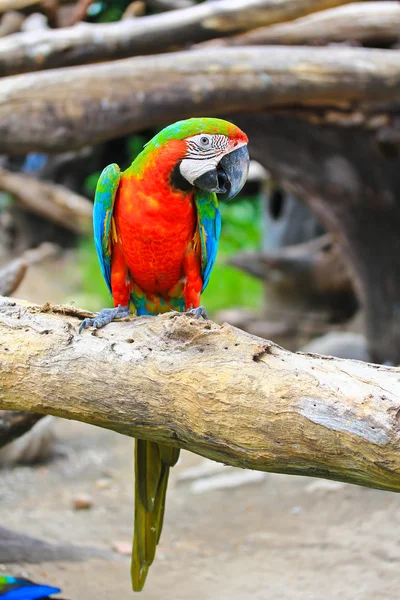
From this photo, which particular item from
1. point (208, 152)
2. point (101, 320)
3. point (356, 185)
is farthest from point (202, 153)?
point (356, 185)

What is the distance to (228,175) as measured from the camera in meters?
1.81

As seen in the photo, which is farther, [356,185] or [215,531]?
[356,185]

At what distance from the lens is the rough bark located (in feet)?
11.5

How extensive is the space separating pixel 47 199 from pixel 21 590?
500cm

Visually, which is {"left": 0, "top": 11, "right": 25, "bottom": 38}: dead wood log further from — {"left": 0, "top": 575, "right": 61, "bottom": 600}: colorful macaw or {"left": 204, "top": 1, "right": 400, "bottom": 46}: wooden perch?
{"left": 0, "top": 575, "right": 61, "bottom": 600}: colorful macaw

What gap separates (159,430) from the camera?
1374mm

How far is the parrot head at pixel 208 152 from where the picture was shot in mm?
1757

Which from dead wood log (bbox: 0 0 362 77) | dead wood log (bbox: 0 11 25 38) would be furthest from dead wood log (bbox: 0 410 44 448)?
dead wood log (bbox: 0 11 25 38)

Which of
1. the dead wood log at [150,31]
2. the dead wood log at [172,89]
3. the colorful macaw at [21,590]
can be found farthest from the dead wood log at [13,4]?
the colorful macaw at [21,590]

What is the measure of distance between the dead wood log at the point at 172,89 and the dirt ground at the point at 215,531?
5.23ft

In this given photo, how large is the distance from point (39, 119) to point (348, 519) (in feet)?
6.85

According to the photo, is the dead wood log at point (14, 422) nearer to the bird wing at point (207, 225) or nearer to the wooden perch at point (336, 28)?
the bird wing at point (207, 225)

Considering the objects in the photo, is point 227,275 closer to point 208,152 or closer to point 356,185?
point 356,185

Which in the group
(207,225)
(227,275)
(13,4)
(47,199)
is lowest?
(227,275)
